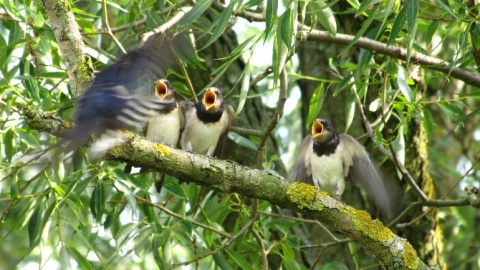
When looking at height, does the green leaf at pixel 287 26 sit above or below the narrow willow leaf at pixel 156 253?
above

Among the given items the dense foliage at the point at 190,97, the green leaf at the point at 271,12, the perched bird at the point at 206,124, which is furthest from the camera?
the perched bird at the point at 206,124

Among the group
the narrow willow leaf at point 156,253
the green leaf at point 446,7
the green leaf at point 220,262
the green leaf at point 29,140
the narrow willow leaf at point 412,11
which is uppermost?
the narrow willow leaf at point 412,11

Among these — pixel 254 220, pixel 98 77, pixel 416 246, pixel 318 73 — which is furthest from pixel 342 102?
pixel 98 77

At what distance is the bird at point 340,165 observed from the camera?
14.4ft

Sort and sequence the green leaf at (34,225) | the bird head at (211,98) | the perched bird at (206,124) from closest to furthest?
the green leaf at (34,225)
the bird head at (211,98)
the perched bird at (206,124)

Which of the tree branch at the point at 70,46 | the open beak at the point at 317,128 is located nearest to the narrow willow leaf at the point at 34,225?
the tree branch at the point at 70,46

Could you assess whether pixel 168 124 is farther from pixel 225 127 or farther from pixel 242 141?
pixel 242 141

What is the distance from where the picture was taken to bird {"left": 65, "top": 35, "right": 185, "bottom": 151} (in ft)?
9.39

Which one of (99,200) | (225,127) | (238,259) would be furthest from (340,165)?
(99,200)

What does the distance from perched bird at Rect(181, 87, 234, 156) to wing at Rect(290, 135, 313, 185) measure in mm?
490

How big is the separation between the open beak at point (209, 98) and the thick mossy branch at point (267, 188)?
1.34m

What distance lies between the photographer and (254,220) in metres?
4.09

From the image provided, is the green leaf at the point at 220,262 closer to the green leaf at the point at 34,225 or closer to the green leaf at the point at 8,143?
the green leaf at the point at 34,225

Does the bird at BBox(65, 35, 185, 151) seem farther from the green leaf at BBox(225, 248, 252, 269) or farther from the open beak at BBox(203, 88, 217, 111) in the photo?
the green leaf at BBox(225, 248, 252, 269)
